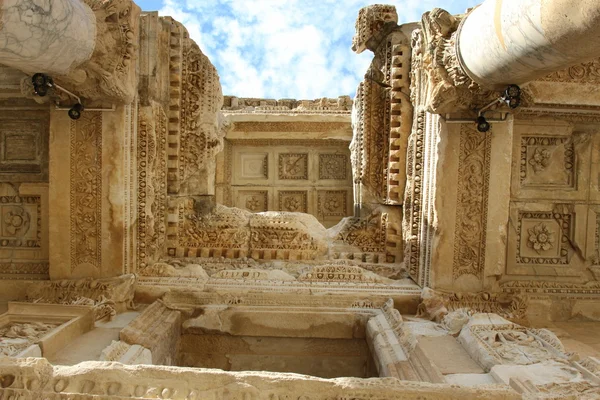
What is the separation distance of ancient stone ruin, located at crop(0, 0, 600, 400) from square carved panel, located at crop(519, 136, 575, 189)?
0.07ft

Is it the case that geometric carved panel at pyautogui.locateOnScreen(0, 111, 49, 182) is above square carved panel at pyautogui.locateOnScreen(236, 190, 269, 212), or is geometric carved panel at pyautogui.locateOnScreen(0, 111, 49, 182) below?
above

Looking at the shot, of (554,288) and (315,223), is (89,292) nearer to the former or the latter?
(315,223)

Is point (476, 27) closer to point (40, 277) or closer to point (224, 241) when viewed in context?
point (224, 241)

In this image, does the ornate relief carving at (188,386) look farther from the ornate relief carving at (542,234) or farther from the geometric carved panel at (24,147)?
the geometric carved panel at (24,147)

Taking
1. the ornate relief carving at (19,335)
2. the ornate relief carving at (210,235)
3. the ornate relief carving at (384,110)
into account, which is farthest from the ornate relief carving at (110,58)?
the ornate relief carving at (384,110)

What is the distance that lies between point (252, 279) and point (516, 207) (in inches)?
107

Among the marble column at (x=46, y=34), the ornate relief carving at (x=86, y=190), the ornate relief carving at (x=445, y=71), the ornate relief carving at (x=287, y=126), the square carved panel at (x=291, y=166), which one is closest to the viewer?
the marble column at (x=46, y=34)

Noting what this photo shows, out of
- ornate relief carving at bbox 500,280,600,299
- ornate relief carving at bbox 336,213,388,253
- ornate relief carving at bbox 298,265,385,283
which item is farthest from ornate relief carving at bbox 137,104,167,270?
ornate relief carving at bbox 500,280,600,299

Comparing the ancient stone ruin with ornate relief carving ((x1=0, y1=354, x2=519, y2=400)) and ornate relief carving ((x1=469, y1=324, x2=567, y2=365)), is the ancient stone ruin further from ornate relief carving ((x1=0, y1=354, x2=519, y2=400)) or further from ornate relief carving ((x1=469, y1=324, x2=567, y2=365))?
ornate relief carving ((x1=0, y1=354, x2=519, y2=400))

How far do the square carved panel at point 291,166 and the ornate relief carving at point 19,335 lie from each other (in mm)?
4598

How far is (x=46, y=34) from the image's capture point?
2881 millimetres

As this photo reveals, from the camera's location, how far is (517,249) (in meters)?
4.51

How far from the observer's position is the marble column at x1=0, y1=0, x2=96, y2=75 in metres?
2.59

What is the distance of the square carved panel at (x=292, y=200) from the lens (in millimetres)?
7684
